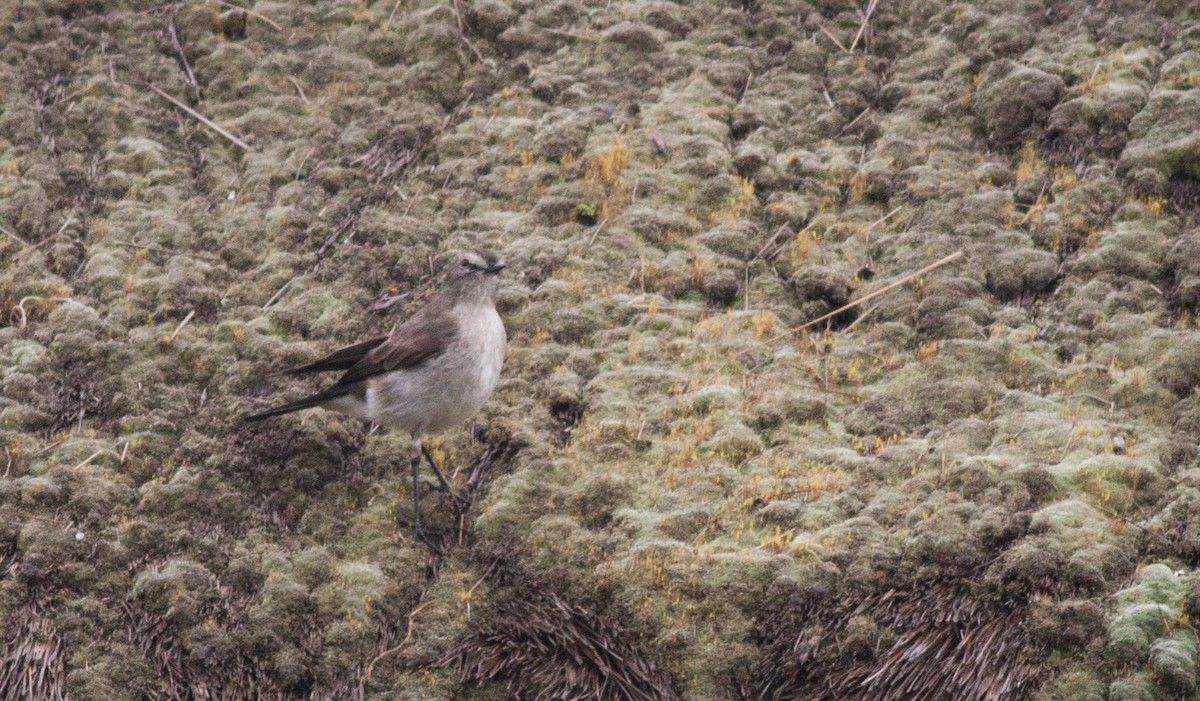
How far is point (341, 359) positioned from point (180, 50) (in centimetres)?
461

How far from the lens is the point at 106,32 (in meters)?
10.9

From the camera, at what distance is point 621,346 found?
857 centimetres

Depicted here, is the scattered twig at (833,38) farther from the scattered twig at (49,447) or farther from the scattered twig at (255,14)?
the scattered twig at (49,447)

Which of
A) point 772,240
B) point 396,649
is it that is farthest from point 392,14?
point 396,649

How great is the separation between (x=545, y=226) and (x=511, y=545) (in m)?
3.16

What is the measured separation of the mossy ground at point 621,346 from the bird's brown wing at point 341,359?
483 mm

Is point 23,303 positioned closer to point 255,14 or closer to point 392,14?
point 255,14

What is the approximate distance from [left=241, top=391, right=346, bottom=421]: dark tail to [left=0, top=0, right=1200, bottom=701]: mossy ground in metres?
0.34

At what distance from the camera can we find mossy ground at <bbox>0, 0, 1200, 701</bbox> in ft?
21.8

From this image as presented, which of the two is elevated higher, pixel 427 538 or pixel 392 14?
pixel 392 14

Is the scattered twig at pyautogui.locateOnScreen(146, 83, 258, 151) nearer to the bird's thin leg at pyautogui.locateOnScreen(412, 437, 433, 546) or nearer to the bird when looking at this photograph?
the bird

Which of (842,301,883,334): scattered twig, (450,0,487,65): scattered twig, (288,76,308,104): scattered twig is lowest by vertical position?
(842,301,883,334): scattered twig

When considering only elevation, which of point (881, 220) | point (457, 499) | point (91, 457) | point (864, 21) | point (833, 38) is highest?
point (864, 21)

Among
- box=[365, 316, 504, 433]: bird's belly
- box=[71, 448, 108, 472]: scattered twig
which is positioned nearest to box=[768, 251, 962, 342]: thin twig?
box=[365, 316, 504, 433]: bird's belly
